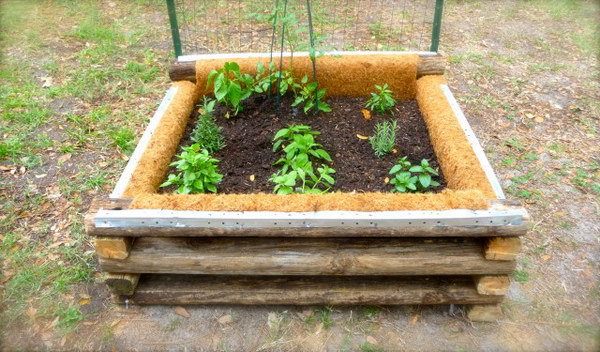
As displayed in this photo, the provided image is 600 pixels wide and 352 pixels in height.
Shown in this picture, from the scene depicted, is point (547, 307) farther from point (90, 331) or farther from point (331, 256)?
point (90, 331)

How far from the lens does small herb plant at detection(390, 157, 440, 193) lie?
7.73 feet

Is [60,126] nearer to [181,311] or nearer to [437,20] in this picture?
[181,311]

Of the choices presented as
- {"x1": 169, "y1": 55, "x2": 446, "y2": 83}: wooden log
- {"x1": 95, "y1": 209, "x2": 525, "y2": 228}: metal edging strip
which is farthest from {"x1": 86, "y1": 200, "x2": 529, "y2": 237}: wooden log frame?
{"x1": 169, "y1": 55, "x2": 446, "y2": 83}: wooden log

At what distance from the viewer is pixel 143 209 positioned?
1.97m

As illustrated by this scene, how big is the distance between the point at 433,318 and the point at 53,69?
14.1 ft

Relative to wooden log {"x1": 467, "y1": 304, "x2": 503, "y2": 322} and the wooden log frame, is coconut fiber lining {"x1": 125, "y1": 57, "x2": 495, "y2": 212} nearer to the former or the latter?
the wooden log frame

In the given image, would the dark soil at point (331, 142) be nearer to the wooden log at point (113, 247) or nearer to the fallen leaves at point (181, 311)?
the wooden log at point (113, 247)

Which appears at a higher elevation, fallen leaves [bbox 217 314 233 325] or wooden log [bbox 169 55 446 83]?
wooden log [bbox 169 55 446 83]

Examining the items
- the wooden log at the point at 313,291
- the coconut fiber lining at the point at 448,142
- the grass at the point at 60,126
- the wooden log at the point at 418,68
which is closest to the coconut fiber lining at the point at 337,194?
the coconut fiber lining at the point at 448,142

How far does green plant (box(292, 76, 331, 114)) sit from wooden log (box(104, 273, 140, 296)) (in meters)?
1.48

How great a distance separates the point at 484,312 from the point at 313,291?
89cm

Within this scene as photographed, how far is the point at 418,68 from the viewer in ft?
10.4

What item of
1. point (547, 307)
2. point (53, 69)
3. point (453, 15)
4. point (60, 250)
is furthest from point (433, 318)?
point (453, 15)

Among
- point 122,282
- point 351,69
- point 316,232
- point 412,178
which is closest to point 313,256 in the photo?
point 316,232
